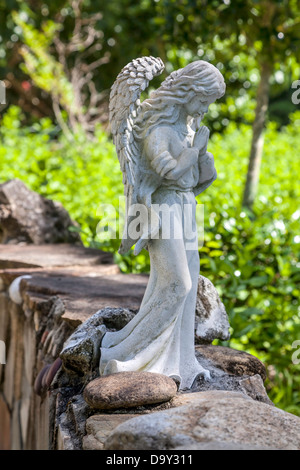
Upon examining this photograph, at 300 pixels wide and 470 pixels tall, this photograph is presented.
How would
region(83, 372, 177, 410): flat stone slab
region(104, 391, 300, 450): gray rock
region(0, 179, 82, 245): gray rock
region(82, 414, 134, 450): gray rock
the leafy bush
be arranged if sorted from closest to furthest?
1. region(104, 391, 300, 450): gray rock
2. region(82, 414, 134, 450): gray rock
3. region(83, 372, 177, 410): flat stone slab
4. the leafy bush
5. region(0, 179, 82, 245): gray rock

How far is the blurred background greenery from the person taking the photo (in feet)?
13.4

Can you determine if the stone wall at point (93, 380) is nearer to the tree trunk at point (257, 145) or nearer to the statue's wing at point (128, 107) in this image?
the statue's wing at point (128, 107)

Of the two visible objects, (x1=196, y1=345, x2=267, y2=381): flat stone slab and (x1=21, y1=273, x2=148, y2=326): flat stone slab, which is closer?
(x1=196, y1=345, x2=267, y2=381): flat stone slab

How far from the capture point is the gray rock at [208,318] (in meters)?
2.86

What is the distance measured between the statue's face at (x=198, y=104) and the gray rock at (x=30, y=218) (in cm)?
277

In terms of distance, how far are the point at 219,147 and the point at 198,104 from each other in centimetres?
692

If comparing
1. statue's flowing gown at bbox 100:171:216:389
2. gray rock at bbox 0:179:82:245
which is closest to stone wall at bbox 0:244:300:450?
statue's flowing gown at bbox 100:171:216:389

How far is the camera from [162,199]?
8.00 ft

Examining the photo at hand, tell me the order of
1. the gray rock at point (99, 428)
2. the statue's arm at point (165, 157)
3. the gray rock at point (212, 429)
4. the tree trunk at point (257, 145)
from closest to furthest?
the gray rock at point (212, 429), the gray rock at point (99, 428), the statue's arm at point (165, 157), the tree trunk at point (257, 145)

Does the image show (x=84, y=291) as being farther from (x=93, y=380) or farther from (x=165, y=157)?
(x=165, y=157)

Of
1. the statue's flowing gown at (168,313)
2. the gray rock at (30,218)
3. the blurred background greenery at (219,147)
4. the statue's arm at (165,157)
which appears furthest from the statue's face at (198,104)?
the gray rock at (30,218)

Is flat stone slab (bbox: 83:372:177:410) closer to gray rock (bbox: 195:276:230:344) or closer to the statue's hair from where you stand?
gray rock (bbox: 195:276:230:344)

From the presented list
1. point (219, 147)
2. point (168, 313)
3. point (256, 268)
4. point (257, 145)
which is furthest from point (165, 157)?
point (219, 147)

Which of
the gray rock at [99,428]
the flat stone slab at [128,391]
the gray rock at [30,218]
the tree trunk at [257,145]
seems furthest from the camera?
the tree trunk at [257,145]
